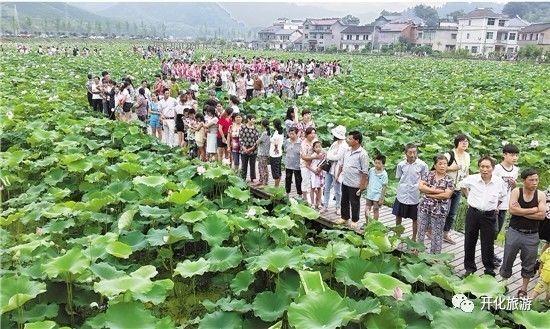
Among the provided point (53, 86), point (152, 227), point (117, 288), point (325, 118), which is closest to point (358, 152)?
point (152, 227)

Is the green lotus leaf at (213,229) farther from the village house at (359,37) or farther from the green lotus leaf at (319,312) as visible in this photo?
the village house at (359,37)

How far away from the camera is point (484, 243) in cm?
532

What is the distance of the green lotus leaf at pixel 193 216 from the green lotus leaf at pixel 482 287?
3049 millimetres

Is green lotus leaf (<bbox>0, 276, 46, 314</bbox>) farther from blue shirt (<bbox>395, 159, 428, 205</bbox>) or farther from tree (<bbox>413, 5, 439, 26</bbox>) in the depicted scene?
tree (<bbox>413, 5, 439, 26</bbox>)

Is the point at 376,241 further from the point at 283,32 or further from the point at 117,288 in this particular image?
the point at 283,32

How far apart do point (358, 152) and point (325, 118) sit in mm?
7877

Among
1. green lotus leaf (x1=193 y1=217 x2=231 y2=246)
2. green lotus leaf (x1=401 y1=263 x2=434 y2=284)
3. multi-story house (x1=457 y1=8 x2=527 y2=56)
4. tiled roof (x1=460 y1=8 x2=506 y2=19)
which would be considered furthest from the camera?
multi-story house (x1=457 y1=8 x2=527 y2=56)

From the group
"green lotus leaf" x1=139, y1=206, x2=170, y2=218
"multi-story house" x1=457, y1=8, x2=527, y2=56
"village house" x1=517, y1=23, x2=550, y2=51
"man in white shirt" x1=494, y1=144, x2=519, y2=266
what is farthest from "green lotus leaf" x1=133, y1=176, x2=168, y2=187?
"multi-story house" x1=457, y1=8, x2=527, y2=56

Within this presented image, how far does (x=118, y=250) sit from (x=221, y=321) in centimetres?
146

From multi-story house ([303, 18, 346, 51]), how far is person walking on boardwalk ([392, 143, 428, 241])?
72669 millimetres

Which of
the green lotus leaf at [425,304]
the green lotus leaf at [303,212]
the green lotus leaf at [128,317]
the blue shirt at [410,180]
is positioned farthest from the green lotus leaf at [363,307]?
the blue shirt at [410,180]

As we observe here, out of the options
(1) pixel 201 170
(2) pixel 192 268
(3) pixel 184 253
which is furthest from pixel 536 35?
(2) pixel 192 268

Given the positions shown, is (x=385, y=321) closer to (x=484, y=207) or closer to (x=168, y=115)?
(x=484, y=207)

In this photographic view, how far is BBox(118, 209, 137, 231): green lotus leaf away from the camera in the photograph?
594 cm
